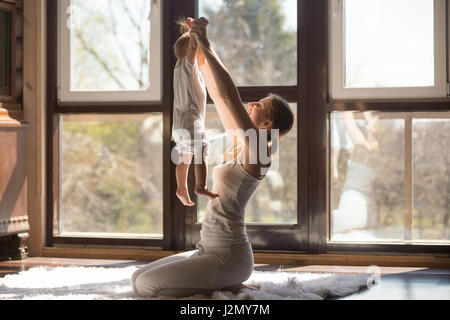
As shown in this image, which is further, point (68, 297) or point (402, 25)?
point (402, 25)

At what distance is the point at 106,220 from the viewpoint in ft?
15.5

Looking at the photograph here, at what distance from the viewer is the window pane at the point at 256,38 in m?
3.61

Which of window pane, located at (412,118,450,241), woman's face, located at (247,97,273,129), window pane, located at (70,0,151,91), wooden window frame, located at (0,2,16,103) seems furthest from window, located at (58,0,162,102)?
window pane, located at (412,118,450,241)

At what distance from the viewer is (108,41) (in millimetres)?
3941

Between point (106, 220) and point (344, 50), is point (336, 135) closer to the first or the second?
point (344, 50)

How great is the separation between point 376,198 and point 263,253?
723mm

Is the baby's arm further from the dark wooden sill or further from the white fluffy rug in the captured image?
the dark wooden sill

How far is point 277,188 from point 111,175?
1.40 m

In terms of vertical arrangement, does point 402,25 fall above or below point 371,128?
above

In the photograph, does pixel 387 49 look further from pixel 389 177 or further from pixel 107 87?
pixel 107 87

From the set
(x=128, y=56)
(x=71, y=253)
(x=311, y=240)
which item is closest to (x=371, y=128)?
(x=311, y=240)

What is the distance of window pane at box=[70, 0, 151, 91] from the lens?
3.80m

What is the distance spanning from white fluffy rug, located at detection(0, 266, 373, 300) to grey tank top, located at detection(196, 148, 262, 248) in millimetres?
212

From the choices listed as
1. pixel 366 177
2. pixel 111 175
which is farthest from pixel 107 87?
pixel 366 177
